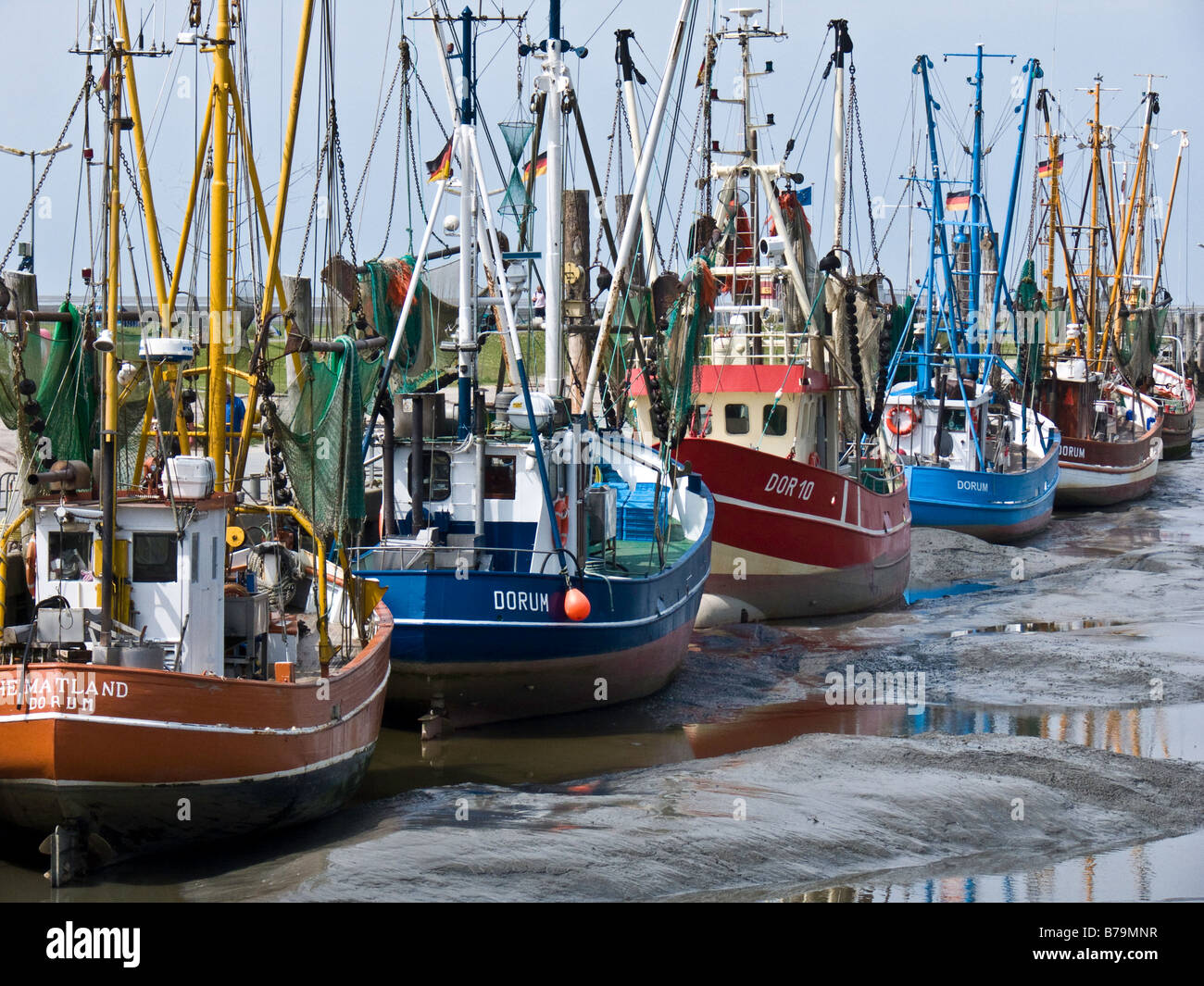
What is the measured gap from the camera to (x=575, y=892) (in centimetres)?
1062

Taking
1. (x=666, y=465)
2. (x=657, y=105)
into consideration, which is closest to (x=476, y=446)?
(x=666, y=465)

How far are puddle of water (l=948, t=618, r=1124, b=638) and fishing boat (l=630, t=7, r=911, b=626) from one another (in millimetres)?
2289

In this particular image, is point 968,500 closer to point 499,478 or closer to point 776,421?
point 776,421

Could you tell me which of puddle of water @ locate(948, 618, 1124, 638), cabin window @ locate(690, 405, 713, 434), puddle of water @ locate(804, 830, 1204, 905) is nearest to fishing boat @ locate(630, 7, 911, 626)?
cabin window @ locate(690, 405, 713, 434)

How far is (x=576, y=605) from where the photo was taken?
618 inches

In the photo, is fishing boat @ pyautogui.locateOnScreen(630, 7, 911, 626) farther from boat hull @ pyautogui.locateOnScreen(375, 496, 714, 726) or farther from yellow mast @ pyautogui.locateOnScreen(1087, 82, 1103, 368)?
yellow mast @ pyautogui.locateOnScreen(1087, 82, 1103, 368)

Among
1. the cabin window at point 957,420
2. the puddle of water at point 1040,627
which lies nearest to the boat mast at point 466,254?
the puddle of water at point 1040,627

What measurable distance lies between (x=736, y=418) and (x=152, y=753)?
15.2m

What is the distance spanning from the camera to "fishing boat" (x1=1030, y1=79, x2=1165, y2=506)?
42625 mm

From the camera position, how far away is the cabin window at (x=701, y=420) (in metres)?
24.8

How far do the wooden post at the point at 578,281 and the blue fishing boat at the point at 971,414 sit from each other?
8748mm

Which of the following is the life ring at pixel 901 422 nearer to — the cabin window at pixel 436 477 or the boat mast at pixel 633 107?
the boat mast at pixel 633 107

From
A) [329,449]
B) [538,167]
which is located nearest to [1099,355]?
[538,167]

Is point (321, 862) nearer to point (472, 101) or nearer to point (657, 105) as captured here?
point (472, 101)
